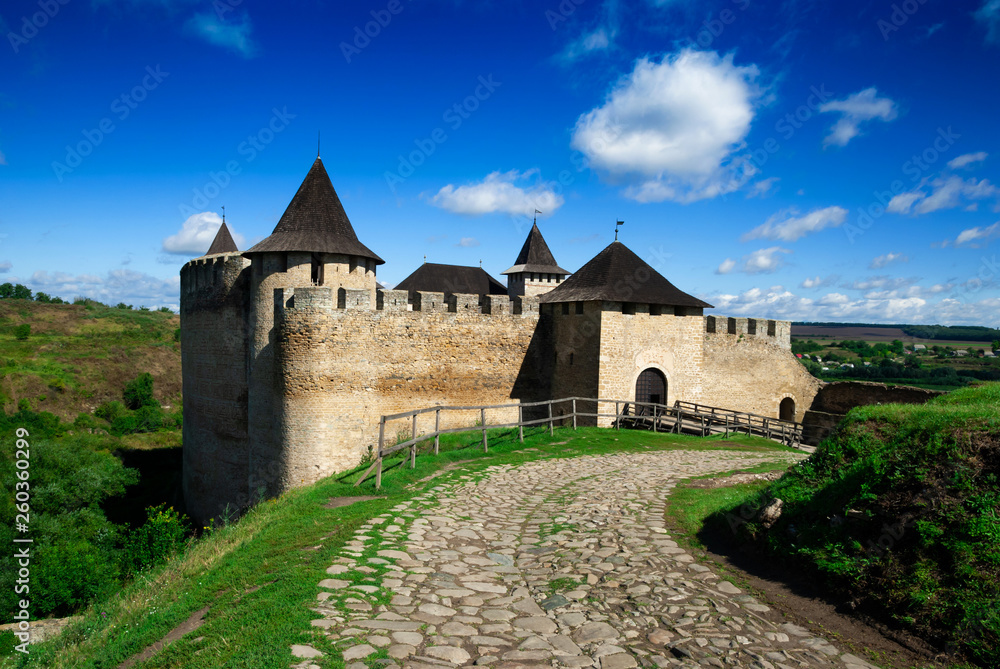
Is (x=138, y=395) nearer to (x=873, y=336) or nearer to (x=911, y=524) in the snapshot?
(x=911, y=524)

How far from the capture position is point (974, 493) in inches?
192

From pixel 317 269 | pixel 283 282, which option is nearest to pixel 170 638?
pixel 283 282

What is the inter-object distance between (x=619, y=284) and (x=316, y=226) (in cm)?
952

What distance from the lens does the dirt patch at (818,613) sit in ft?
13.5

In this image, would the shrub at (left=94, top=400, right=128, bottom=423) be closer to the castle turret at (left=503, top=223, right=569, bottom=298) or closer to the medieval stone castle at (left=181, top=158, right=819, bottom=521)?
the medieval stone castle at (left=181, top=158, right=819, bottom=521)

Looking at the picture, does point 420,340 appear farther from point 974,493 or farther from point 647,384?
point 974,493

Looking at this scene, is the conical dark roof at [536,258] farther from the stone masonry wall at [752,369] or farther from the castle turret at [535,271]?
the stone masonry wall at [752,369]

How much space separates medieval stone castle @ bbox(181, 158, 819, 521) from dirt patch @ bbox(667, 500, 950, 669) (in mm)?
11701

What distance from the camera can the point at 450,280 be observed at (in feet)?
101

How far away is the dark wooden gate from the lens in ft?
60.5

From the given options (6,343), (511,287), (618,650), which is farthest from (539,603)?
(6,343)

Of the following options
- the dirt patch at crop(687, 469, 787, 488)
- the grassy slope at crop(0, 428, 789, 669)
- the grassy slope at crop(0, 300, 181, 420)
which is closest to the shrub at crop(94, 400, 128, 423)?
the grassy slope at crop(0, 300, 181, 420)

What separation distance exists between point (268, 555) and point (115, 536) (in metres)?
17.9

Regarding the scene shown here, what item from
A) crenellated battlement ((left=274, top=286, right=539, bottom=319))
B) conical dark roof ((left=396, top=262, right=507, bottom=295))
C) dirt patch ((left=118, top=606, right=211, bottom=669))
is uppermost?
conical dark roof ((left=396, top=262, right=507, bottom=295))
